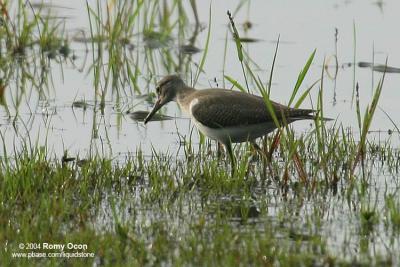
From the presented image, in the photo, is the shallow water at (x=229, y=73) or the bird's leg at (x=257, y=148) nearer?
the bird's leg at (x=257, y=148)

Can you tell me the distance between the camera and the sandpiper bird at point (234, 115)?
419 inches

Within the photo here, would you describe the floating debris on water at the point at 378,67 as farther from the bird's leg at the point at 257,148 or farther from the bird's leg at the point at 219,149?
the bird's leg at the point at 257,148

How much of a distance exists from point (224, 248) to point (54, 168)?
2.53 metres

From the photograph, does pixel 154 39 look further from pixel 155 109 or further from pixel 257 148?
pixel 257 148

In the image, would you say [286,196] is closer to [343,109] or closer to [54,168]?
[54,168]

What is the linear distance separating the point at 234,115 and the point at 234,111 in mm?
39

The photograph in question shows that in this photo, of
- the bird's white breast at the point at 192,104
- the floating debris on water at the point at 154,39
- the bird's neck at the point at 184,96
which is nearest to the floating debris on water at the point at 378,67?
the floating debris on water at the point at 154,39

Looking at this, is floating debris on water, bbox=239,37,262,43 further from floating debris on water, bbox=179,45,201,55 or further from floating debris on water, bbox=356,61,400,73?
floating debris on water, bbox=356,61,400,73

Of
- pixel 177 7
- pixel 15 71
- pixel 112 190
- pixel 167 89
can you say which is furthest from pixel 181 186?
pixel 177 7

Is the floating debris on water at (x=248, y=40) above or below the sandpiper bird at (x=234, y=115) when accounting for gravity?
above

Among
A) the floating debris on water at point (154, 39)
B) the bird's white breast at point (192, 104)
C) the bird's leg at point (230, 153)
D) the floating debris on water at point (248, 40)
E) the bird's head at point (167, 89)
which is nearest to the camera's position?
the bird's leg at point (230, 153)

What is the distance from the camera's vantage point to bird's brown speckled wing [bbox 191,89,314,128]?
10.6m

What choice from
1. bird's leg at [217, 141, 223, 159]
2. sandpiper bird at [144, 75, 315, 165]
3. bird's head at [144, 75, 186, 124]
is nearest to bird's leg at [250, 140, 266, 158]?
sandpiper bird at [144, 75, 315, 165]

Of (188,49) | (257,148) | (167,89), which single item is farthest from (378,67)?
(257,148)
